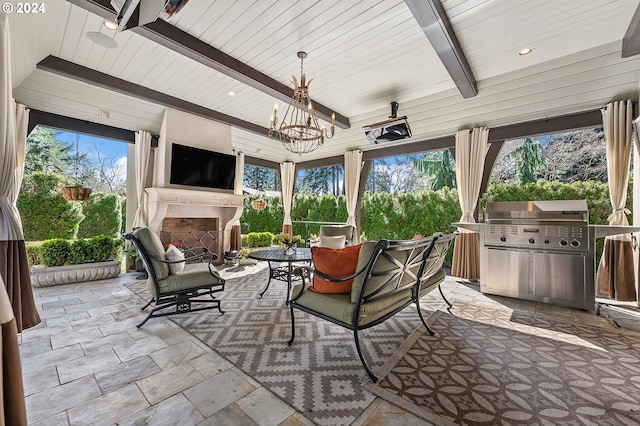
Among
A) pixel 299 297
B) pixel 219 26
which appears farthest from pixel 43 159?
pixel 299 297

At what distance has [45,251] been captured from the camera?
4039 mm

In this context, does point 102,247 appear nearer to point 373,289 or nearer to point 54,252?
point 54,252

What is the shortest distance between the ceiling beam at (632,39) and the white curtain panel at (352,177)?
3.97 m

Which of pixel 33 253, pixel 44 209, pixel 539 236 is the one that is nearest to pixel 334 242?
pixel 539 236

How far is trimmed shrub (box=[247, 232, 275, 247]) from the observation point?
7438 millimetres

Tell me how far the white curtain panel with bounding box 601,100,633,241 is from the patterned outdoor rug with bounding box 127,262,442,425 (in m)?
2.73

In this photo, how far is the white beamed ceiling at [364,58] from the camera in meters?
2.38

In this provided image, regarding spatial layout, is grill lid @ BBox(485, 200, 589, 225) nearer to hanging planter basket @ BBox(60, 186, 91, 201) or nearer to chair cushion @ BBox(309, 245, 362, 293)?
chair cushion @ BBox(309, 245, 362, 293)

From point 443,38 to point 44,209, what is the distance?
283 inches

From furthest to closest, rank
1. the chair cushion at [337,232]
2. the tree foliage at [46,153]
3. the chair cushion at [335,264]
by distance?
the tree foliage at [46,153], the chair cushion at [337,232], the chair cushion at [335,264]

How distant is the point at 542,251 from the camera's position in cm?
342

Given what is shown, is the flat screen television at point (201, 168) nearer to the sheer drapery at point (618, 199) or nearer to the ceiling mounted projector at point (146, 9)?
the ceiling mounted projector at point (146, 9)

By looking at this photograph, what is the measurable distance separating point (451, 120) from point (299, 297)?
13.1 ft

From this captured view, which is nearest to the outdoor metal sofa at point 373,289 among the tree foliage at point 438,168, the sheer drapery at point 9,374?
the sheer drapery at point 9,374
